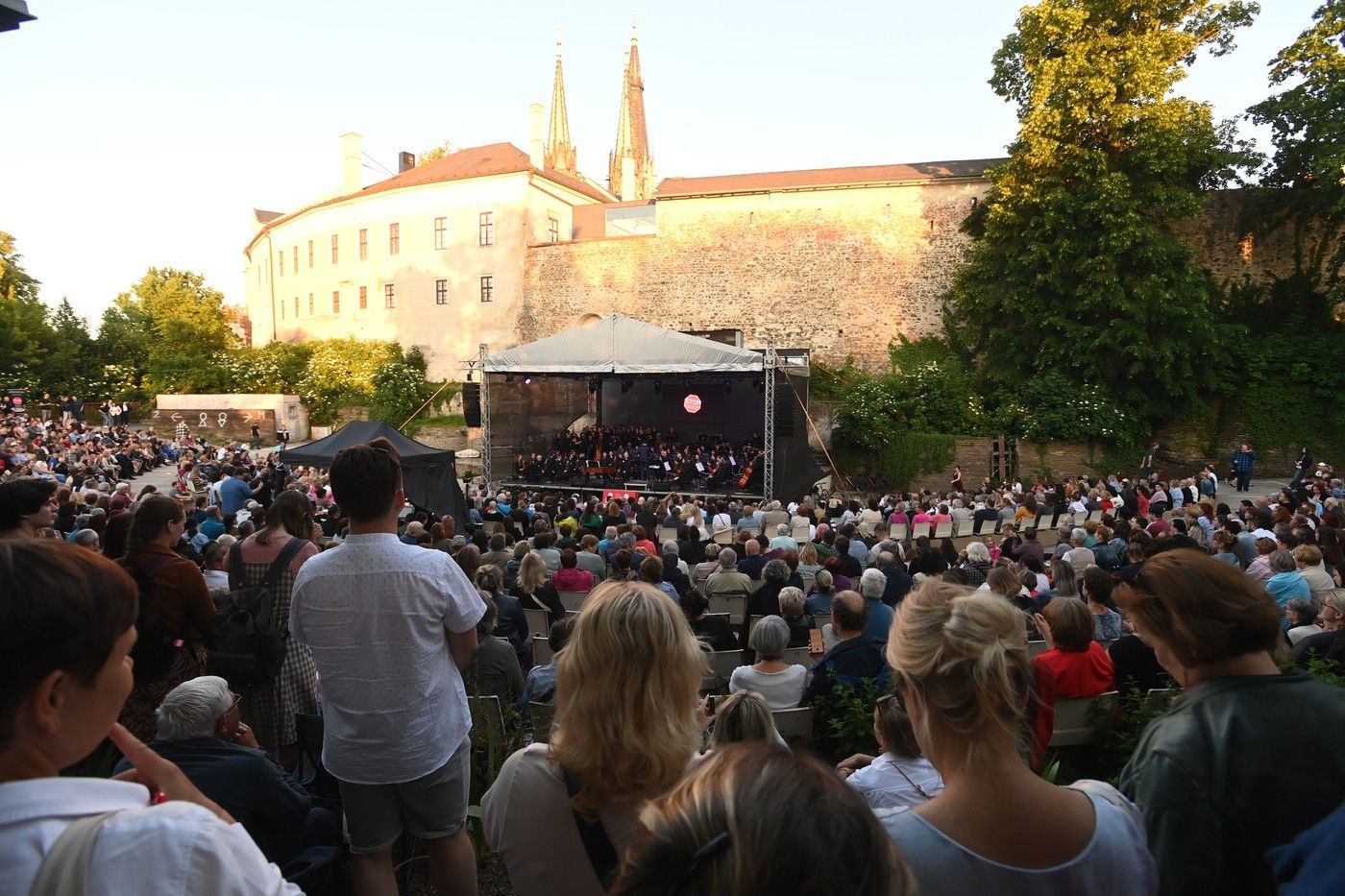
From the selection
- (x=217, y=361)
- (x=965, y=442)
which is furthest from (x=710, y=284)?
(x=217, y=361)

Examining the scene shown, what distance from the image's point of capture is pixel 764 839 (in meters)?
0.87

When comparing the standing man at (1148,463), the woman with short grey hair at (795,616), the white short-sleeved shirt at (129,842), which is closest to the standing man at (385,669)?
the white short-sleeved shirt at (129,842)

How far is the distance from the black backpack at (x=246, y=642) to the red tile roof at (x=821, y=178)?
2515 cm

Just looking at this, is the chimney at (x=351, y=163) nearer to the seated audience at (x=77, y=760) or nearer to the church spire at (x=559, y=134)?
the church spire at (x=559, y=134)

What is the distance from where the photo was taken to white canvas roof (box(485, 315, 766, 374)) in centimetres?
1547

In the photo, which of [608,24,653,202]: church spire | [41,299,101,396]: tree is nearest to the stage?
[41,299,101,396]: tree

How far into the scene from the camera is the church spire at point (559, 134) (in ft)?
162

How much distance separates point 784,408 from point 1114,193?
9.69 meters

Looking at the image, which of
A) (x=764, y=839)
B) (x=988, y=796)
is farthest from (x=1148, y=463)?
(x=764, y=839)

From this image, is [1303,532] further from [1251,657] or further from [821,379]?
[821,379]

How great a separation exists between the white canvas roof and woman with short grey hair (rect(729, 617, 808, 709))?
1169 cm

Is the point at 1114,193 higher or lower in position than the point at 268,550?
higher

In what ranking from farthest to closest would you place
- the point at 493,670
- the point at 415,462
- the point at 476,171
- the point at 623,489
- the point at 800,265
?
the point at 476,171, the point at 800,265, the point at 623,489, the point at 415,462, the point at 493,670

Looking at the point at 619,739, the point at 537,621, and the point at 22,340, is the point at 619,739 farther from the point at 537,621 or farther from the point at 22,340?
the point at 22,340
